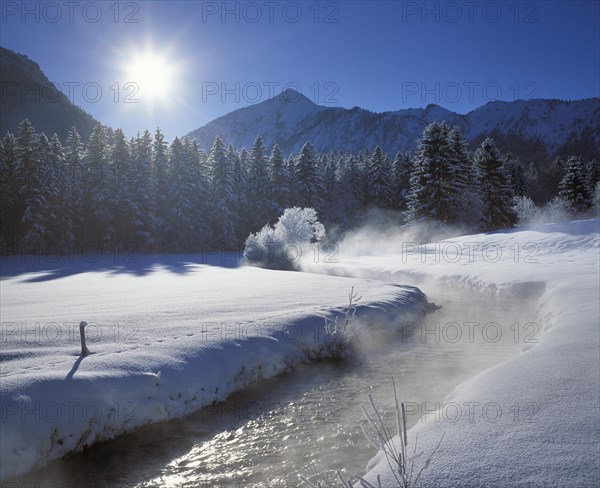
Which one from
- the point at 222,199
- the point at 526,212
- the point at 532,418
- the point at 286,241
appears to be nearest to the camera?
the point at 532,418

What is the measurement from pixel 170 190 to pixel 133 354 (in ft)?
122

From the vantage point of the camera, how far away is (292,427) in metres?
5.30

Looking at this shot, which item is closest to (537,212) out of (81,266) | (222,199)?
(222,199)

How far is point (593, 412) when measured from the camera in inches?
143

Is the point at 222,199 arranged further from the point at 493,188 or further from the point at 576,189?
the point at 576,189

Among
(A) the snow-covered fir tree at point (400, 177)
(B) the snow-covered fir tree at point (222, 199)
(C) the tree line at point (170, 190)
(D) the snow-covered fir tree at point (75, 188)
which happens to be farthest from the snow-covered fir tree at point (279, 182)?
(D) the snow-covered fir tree at point (75, 188)

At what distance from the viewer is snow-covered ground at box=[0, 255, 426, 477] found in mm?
4426

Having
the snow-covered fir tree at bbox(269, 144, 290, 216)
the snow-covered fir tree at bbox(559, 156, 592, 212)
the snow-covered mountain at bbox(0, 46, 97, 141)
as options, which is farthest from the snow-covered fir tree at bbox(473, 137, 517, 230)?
the snow-covered mountain at bbox(0, 46, 97, 141)

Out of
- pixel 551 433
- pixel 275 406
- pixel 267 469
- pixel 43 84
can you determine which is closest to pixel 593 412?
pixel 551 433

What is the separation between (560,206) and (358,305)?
137 feet

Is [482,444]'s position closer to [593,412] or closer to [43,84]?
[593,412]

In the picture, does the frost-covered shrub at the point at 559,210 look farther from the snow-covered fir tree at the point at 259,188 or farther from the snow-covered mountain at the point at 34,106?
the snow-covered mountain at the point at 34,106

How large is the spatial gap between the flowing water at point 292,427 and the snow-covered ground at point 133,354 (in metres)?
0.25

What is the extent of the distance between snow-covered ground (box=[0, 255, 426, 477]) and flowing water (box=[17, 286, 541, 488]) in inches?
9.9
